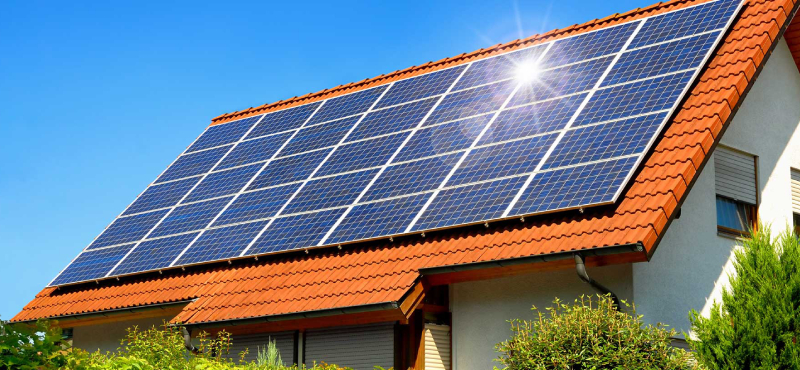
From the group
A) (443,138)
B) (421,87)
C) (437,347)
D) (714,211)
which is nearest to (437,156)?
(443,138)

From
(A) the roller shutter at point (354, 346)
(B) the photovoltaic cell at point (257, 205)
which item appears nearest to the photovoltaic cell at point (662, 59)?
(A) the roller shutter at point (354, 346)

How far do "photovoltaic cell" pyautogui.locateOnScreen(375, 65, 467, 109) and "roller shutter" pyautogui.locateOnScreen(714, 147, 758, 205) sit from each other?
552 cm

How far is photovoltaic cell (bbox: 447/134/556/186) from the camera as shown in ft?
51.1

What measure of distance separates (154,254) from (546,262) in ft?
29.3

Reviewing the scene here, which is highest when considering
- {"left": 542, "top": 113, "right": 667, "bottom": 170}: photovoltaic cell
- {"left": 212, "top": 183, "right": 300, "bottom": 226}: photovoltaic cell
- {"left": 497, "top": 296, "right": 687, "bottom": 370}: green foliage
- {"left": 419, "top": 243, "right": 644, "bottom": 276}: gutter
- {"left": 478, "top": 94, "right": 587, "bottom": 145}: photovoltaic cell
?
{"left": 478, "top": 94, "right": 587, "bottom": 145}: photovoltaic cell

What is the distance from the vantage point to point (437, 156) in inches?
675

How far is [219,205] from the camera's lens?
65.1 feet

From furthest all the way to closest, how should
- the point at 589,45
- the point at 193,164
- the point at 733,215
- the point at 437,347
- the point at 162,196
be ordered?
the point at 193,164 → the point at 162,196 → the point at 589,45 → the point at 733,215 → the point at 437,347

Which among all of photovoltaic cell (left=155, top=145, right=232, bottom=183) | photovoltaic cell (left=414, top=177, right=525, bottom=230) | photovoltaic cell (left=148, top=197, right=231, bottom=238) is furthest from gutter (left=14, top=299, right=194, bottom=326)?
photovoltaic cell (left=414, top=177, right=525, bottom=230)

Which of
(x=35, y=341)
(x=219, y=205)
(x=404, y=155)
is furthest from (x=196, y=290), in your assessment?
(x=35, y=341)

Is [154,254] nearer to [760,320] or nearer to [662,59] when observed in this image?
[662,59]

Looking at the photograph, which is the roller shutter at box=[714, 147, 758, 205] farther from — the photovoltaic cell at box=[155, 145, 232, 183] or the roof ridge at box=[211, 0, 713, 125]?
the photovoltaic cell at box=[155, 145, 232, 183]

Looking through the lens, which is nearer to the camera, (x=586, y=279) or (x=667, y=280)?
(x=586, y=279)

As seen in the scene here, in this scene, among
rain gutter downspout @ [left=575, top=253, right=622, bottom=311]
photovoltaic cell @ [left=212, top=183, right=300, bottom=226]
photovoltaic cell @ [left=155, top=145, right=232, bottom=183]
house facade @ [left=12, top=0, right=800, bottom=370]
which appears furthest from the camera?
photovoltaic cell @ [left=155, top=145, right=232, bottom=183]
